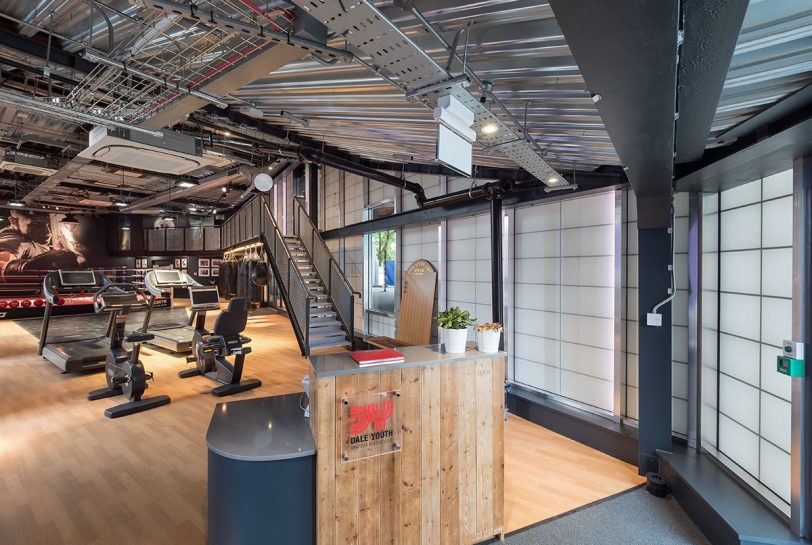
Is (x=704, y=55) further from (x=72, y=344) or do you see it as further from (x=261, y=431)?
(x=72, y=344)

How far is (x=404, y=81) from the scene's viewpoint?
191cm

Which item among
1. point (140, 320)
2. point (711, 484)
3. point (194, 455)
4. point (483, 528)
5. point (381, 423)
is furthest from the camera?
point (140, 320)

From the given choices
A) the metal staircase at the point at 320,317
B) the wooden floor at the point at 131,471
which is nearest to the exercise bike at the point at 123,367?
the wooden floor at the point at 131,471

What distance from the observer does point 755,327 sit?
9.75ft

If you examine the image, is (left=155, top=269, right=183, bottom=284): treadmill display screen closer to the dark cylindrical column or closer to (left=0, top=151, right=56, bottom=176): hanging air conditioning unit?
(left=0, top=151, right=56, bottom=176): hanging air conditioning unit

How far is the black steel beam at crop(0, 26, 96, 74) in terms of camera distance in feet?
9.27

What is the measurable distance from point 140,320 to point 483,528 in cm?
1294

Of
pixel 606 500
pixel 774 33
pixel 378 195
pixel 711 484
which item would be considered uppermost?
pixel 378 195

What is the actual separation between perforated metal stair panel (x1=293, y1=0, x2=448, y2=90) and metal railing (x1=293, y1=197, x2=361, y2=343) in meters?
5.32

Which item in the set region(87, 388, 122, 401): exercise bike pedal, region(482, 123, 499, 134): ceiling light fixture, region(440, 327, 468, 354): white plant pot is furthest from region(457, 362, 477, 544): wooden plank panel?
region(87, 388, 122, 401): exercise bike pedal

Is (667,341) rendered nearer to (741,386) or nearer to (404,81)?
(741,386)

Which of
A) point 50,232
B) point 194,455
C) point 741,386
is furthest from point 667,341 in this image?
point 50,232

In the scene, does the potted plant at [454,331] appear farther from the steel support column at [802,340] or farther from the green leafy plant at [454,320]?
the steel support column at [802,340]

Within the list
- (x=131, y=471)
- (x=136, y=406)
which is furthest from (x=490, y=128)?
(x=136, y=406)
